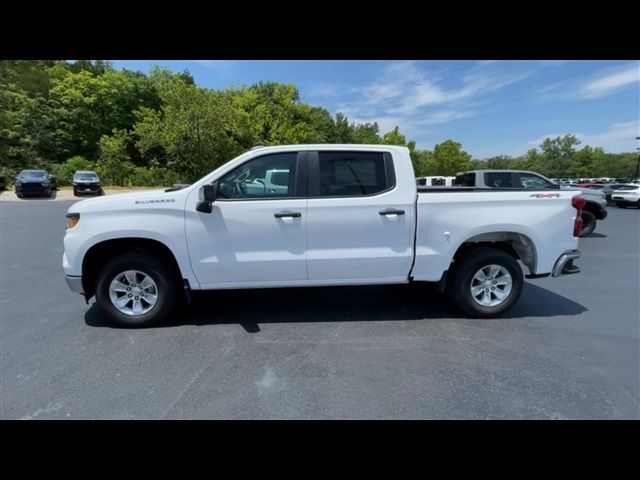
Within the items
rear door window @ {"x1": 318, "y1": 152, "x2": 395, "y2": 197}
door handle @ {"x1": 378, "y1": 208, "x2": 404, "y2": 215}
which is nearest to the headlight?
rear door window @ {"x1": 318, "y1": 152, "x2": 395, "y2": 197}

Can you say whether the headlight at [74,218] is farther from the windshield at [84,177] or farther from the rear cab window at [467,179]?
the windshield at [84,177]

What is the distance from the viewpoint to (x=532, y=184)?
1058cm

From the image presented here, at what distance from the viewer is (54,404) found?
8.30 feet

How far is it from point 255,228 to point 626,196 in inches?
998

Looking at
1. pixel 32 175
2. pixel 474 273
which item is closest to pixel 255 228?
pixel 474 273

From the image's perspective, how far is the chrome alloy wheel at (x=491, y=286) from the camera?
4.00 metres

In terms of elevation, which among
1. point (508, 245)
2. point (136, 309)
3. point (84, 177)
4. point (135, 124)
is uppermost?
point (135, 124)

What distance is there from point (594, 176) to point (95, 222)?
3279 inches

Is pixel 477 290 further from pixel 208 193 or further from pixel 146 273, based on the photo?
pixel 146 273

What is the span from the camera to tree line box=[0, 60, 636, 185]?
27703 mm

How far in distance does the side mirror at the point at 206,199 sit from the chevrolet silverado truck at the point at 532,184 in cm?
838

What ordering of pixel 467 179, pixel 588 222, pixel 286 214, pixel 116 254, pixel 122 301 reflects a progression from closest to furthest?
1. pixel 286 214
2. pixel 122 301
3. pixel 116 254
4. pixel 588 222
5. pixel 467 179

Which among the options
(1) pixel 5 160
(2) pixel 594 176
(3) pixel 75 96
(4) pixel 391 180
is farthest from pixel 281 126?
(2) pixel 594 176
